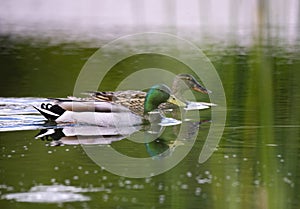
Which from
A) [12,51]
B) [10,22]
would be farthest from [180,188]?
[10,22]

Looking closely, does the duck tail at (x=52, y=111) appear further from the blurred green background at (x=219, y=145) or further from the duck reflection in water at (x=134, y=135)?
the blurred green background at (x=219, y=145)

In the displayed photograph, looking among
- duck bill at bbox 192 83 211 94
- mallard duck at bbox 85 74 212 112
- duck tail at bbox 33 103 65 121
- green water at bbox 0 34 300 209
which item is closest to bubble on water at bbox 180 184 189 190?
green water at bbox 0 34 300 209

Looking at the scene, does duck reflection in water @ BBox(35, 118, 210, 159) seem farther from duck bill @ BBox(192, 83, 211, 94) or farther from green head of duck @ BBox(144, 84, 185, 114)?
duck bill @ BBox(192, 83, 211, 94)

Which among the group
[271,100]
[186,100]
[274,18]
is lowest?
[186,100]

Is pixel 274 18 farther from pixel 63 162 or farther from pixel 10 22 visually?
pixel 10 22

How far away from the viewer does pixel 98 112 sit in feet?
35.3

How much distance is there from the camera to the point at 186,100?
1304cm

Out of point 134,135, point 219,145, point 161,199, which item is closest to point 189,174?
point 161,199

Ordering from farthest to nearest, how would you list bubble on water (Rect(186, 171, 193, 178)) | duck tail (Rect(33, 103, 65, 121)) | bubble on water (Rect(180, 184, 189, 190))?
duck tail (Rect(33, 103, 65, 121))
bubble on water (Rect(186, 171, 193, 178))
bubble on water (Rect(180, 184, 189, 190))

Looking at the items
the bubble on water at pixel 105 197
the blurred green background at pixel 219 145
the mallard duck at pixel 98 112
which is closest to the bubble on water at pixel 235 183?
the blurred green background at pixel 219 145

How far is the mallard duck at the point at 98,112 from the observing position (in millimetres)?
10727

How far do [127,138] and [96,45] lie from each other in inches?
518

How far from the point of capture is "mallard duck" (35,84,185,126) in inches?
422

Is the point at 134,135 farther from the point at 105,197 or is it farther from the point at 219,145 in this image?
the point at 105,197
